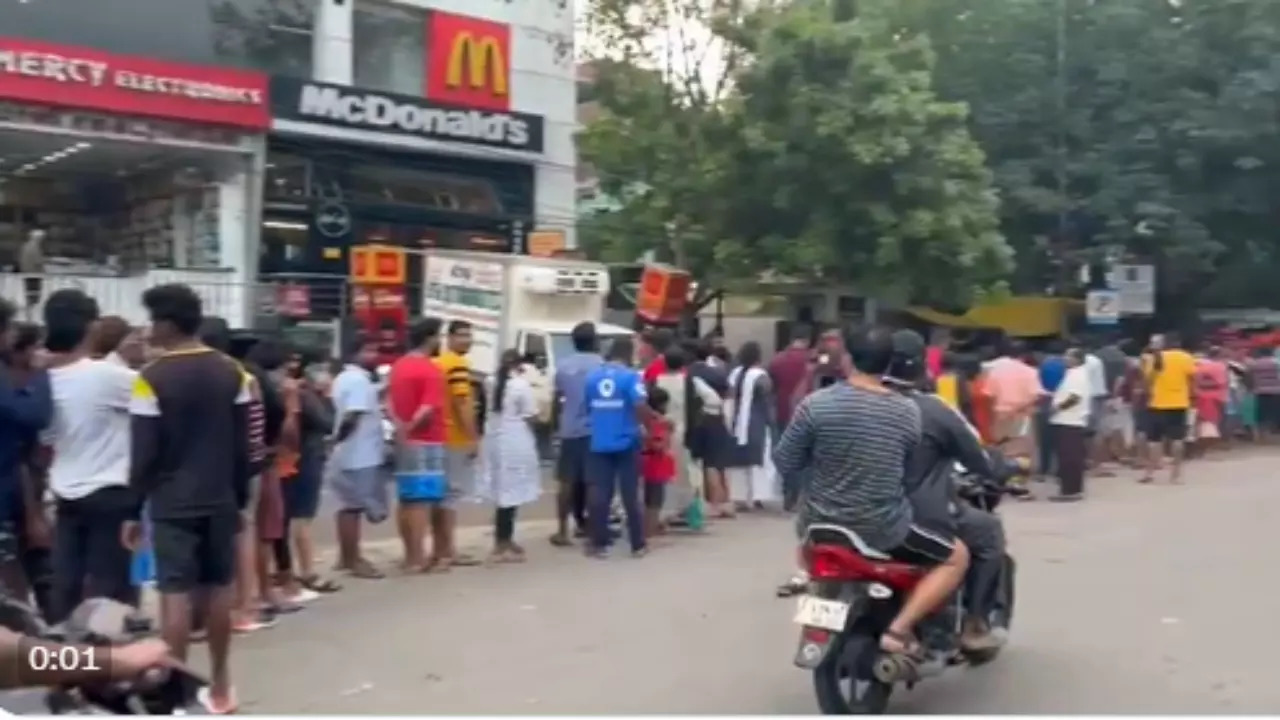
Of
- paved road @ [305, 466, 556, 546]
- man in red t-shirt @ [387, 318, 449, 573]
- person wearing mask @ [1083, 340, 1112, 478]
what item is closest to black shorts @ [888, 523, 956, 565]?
man in red t-shirt @ [387, 318, 449, 573]

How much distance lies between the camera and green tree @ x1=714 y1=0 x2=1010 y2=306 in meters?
22.0

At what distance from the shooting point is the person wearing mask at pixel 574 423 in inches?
468

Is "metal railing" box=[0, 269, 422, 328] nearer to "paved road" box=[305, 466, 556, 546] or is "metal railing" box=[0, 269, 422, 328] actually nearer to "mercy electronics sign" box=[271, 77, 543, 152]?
"mercy electronics sign" box=[271, 77, 543, 152]

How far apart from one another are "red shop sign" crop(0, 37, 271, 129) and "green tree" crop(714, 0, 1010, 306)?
6.63 m

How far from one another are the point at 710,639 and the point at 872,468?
2.32 metres

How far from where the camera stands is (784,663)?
7.96 meters

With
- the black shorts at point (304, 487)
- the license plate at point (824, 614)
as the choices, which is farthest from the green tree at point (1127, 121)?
the license plate at point (824, 614)

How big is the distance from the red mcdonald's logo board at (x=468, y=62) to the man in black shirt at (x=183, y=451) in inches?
678

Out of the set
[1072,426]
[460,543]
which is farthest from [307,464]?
[1072,426]

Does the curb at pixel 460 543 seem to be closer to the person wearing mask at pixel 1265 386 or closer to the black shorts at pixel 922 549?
the black shorts at pixel 922 549

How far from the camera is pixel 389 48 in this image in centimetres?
2336

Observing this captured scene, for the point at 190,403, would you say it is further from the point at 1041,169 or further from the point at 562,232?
the point at 1041,169

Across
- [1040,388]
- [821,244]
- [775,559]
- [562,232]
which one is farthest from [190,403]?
[562,232]
